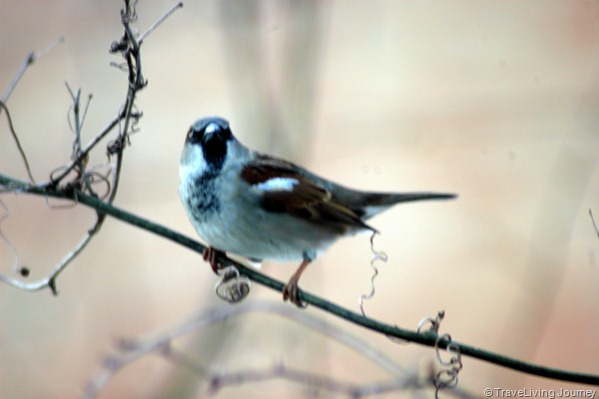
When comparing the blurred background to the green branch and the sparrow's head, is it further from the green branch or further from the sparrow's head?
the green branch

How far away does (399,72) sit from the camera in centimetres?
712

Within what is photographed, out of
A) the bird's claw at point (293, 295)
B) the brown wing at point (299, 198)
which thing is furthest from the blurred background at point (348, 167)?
the bird's claw at point (293, 295)

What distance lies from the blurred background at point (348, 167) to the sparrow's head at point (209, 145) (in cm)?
48

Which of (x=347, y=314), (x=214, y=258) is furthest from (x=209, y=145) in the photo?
(x=347, y=314)

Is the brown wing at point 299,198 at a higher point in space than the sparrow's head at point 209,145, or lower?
lower

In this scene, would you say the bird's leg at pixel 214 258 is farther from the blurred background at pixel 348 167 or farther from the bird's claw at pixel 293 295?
the blurred background at pixel 348 167

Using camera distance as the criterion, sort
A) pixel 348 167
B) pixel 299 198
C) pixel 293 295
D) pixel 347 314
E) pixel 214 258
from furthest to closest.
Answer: pixel 348 167, pixel 299 198, pixel 214 258, pixel 293 295, pixel 347 314

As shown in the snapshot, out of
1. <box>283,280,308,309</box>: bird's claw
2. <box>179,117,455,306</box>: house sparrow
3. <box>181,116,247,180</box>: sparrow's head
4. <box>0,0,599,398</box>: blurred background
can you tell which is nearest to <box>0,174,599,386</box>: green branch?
<box>283,280,308,309</box>: bird's claw

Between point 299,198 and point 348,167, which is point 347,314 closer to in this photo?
point 299,198

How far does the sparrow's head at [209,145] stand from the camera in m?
3.09

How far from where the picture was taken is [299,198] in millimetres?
3283

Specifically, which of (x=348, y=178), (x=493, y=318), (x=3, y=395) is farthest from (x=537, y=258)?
(x=3, y=395)

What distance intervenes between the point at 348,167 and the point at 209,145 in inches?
128

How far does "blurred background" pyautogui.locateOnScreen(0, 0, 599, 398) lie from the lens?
4.79m
